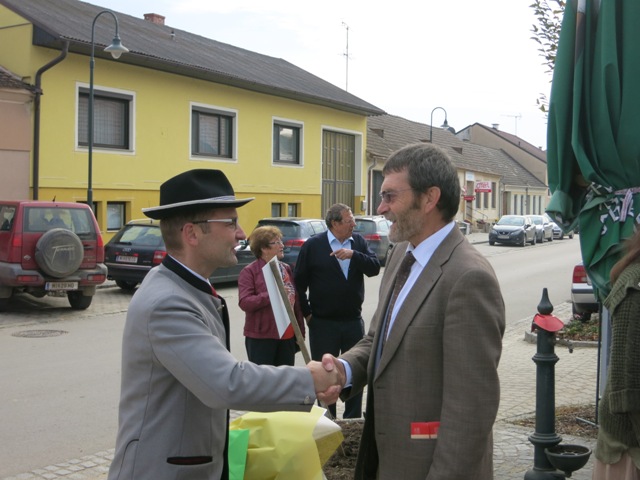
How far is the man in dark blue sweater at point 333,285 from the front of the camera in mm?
6762

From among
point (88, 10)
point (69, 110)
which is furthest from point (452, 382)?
point (88, 10)

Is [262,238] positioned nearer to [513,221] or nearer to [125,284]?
[125,284]

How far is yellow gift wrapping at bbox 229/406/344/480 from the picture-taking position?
121 inches

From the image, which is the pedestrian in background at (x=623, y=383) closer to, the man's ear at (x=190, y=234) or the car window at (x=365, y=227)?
the man's ear at (x=190, y=234)

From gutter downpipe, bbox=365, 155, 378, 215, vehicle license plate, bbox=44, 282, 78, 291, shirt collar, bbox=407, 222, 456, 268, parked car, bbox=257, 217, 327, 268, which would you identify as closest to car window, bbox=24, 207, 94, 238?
vehicle license plate, bbox=44, 282, 78, 291

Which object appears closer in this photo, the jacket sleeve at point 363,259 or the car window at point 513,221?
the jacket sleeve at point 363,259

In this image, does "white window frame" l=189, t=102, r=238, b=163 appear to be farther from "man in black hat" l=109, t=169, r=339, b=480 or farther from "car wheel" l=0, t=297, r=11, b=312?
"man in black hat" l=109, t=169, r=339, b=480

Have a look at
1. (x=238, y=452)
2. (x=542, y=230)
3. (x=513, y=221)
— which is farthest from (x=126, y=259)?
(x=542, y=230)

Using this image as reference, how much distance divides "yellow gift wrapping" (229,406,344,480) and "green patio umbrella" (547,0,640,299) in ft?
6.38

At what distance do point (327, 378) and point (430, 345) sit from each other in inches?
15.7

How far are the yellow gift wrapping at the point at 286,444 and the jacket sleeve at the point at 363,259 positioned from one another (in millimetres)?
3762

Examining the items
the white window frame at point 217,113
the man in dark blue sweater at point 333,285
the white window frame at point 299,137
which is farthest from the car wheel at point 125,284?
the white window frame at point 299,137

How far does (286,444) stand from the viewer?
10.2 feet

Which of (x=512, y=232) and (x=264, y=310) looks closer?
(x=264, y=310)
